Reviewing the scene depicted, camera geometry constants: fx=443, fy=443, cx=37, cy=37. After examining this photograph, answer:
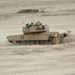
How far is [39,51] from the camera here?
18953 mm

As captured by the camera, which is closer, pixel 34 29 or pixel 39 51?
pixel 39 51

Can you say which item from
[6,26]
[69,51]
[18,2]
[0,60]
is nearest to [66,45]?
[69,51]

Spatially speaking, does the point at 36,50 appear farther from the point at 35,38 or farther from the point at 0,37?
the point at 0,37

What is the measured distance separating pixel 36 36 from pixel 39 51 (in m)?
1.34

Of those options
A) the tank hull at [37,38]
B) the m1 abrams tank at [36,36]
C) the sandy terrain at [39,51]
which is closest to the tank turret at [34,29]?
the m1 abrams tank at [36,36]

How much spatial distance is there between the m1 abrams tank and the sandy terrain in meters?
0.33

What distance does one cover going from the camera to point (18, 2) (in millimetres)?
39875

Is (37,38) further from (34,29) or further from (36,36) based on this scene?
(34,29)

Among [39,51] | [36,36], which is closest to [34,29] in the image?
[36,36]

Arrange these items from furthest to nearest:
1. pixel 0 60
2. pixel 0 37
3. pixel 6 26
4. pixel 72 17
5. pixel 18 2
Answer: pixel 18 2 → pixel 72 17 → pixel 6 26 → pixel 0 37 → pixel 0 60

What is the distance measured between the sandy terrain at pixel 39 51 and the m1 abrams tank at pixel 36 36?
0.33 meters

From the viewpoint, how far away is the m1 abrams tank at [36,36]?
20.1 meters

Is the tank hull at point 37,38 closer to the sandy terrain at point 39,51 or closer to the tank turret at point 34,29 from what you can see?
the tank turret at point 34,29

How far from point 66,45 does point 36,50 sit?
1609 millimetres
